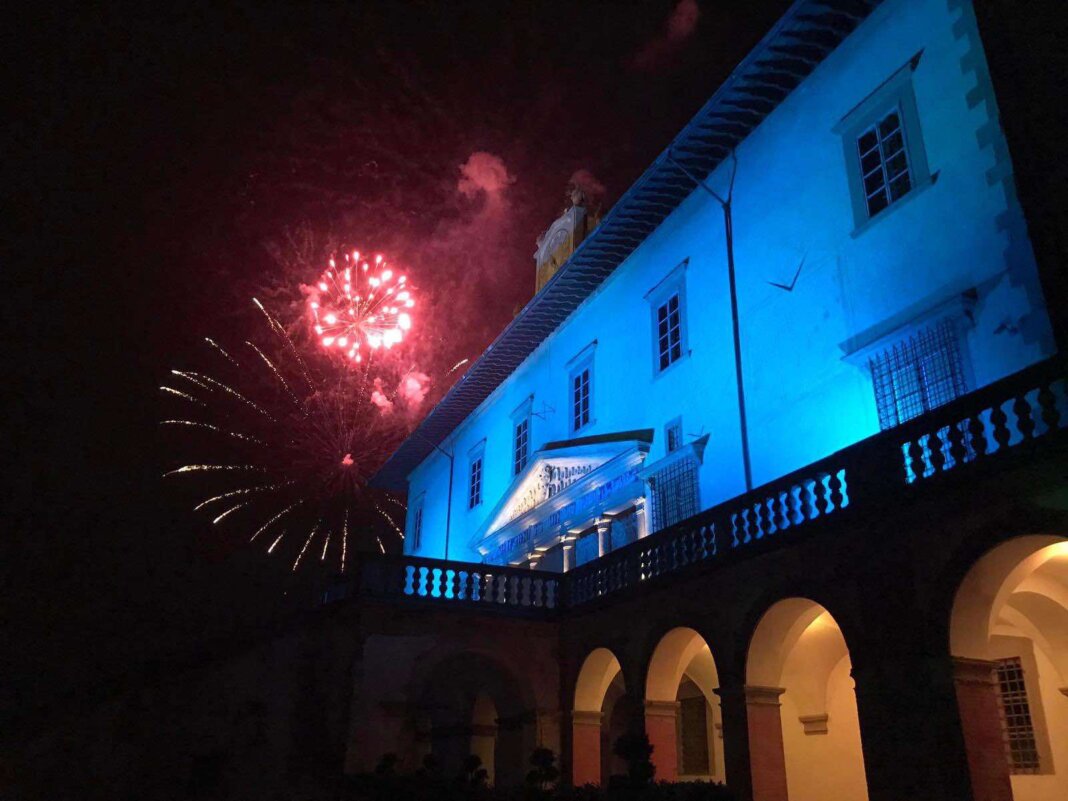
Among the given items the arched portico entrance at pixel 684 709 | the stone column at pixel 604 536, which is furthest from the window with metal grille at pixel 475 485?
the arched portico entrance at pixel 684 709

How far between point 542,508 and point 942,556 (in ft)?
43.2

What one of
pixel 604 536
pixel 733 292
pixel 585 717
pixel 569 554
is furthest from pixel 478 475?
pixel 733 292

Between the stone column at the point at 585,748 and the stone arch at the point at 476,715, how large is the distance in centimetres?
77

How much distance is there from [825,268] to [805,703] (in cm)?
674

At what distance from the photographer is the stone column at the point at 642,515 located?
17656 millimetres

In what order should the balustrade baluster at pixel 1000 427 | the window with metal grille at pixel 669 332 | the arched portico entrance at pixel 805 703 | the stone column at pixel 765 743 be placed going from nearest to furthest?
the balustrade baluster at pixel 1000 427
the stone column at pixel 765 743
the arched portico entrance at pixel 805 703
the window with metal grille at pixel 669 332

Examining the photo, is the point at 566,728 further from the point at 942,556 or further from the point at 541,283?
the point at 541,283

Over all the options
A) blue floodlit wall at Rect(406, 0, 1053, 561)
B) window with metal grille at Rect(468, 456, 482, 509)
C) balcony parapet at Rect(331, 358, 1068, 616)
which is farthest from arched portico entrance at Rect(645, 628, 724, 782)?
window with metal grille at Rect(468, 456, 482, 509)

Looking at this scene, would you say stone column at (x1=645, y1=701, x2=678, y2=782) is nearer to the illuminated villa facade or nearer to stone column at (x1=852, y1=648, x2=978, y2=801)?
the illuminated villa facade

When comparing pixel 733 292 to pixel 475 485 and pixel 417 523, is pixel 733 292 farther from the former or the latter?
pixel 417 523

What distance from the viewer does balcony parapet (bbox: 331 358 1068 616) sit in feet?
27.6

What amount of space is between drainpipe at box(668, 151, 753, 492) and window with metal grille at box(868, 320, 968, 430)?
302 centimetres

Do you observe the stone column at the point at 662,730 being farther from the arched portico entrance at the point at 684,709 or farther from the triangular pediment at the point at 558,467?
the triangular pediment at the point at 558,467

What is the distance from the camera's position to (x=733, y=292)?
16.2 meters
